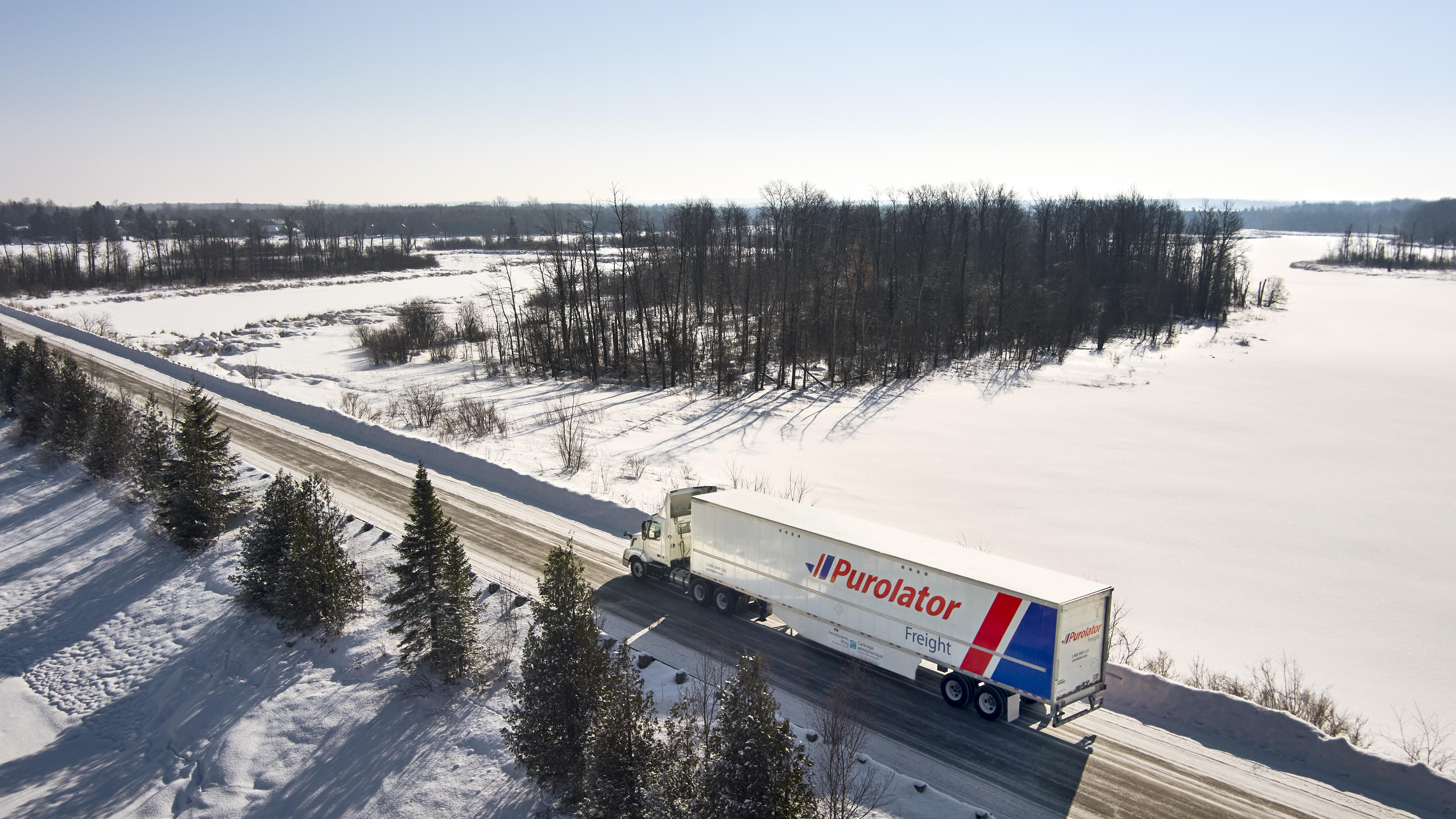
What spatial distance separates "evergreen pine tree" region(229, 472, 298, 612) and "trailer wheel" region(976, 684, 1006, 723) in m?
16.6

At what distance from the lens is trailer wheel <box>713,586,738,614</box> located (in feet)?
62.4

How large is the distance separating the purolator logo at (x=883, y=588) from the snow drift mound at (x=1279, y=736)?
4.14m

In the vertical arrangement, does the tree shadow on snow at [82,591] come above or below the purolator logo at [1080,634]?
below

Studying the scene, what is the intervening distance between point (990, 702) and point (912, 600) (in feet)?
7.62

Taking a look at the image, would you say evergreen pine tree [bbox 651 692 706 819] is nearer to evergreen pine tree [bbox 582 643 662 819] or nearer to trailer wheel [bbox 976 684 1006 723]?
evergreen pine tree [bbox 582 643 662 819]

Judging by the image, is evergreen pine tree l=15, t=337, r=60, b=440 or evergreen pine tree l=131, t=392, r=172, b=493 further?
evergreen pine tree l=15, t=337, r=60, b=440

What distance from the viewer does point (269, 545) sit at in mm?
20328

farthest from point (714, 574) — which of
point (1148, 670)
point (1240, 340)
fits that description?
point (1240, 340)

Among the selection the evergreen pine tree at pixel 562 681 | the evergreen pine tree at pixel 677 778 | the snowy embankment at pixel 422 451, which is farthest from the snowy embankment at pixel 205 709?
the snowy embankment at pixel 422 451

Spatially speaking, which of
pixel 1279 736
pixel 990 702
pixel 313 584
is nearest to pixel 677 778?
pixel 990 702

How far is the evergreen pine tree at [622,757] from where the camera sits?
36.3 ft

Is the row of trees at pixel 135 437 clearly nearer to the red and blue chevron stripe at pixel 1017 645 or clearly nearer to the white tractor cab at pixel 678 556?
the white tractor cab at pixel 678 556

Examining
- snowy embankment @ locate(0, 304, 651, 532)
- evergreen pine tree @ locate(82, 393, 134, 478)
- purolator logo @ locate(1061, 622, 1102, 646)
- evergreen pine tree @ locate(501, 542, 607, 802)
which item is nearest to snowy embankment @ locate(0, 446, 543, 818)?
evergreen pine tree @ locate(501, 542, 607, 802)

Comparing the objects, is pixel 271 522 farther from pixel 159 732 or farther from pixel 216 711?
pixel 159 732
